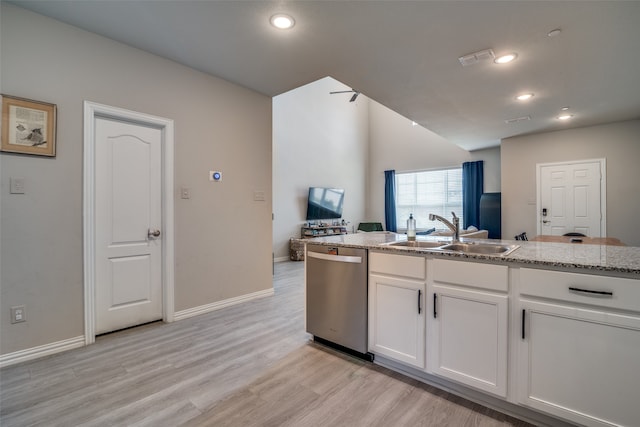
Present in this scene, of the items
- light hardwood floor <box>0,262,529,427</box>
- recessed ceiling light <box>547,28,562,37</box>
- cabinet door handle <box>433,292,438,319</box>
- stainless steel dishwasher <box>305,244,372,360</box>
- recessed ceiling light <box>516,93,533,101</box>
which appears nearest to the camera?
light hardwood floor <box>0,262,529,427</box>

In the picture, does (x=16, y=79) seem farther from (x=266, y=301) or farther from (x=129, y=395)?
(x=266, y=301)

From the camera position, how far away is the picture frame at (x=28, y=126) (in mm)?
2084

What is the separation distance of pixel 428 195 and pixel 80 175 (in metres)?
7.55

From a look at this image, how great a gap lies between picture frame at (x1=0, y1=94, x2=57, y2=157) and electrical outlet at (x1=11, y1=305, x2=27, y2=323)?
45.0 inches

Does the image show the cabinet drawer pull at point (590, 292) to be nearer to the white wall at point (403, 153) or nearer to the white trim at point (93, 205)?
the white trim at point (93, 205)

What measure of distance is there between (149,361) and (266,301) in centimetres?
153

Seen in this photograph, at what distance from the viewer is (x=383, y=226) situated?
8.70 metres

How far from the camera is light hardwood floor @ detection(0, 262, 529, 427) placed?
1.56m

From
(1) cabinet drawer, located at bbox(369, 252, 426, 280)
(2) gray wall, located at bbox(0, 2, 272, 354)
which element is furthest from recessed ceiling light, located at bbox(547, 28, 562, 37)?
(2) gray wall, located at bbox(0, 2, 272, 354)

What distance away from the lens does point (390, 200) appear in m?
8.54

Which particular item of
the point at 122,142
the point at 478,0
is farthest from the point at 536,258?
the point at 122,142

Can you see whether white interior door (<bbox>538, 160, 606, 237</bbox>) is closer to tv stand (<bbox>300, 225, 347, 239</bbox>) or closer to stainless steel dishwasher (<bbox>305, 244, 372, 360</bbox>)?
tv stand (<bbox>300, 225, 347, 239</bbox>)

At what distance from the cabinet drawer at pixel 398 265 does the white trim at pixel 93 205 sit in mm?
2062

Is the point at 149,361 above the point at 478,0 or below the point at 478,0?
below
